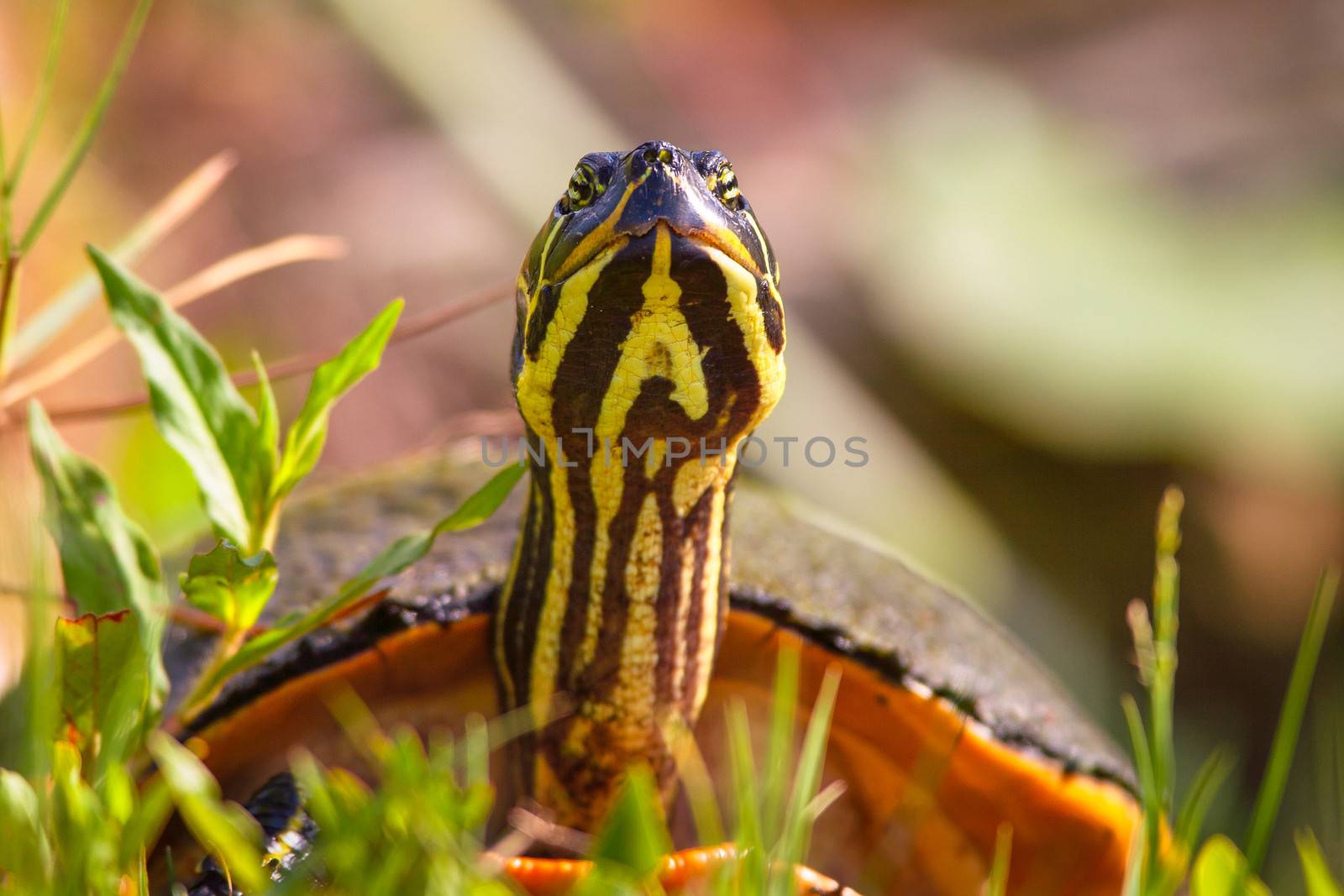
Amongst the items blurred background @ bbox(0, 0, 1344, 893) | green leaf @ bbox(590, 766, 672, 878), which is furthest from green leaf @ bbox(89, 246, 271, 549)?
blurred background @ bbox(0, 0, 1344, 893)

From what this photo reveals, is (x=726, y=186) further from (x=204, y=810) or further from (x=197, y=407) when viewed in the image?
(x=204, y=810)

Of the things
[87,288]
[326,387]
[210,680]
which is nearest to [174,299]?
[87,288]

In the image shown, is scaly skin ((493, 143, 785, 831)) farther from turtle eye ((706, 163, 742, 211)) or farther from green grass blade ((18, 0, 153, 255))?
green grass blade ((18, 0, 153, 255))

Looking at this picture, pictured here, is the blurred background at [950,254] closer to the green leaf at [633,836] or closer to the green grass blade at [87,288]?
the green grass blade at [87,288]

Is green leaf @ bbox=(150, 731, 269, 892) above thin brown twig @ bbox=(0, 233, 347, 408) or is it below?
below

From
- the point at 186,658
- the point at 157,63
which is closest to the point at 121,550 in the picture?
the point at 186,658
